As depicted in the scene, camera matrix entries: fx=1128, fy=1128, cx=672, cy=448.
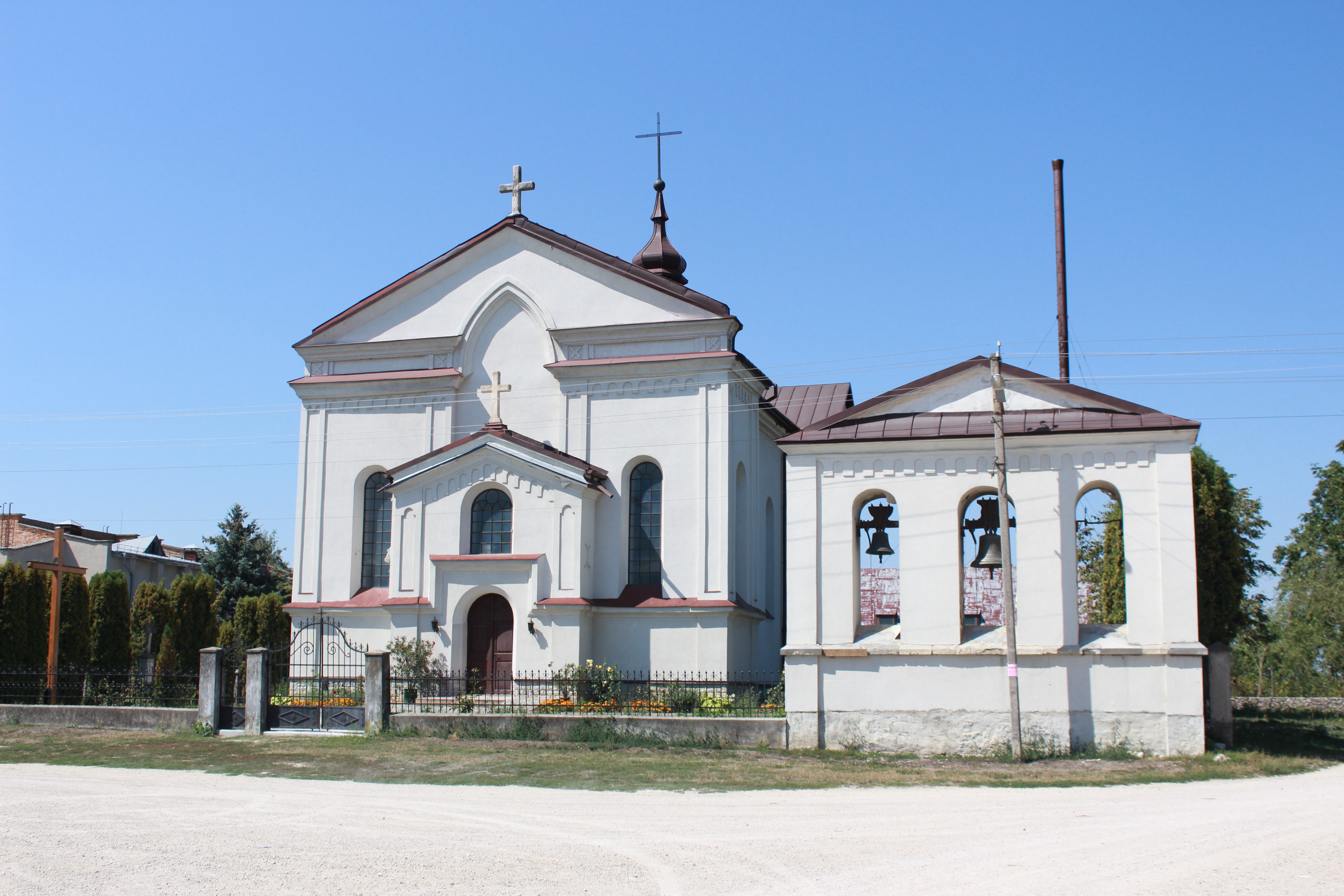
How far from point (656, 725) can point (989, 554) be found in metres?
6.09

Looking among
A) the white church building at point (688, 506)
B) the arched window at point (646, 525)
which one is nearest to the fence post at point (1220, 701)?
the white church building at point (688, 506)

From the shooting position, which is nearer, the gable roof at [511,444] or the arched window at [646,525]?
the gable roof at [511,444]

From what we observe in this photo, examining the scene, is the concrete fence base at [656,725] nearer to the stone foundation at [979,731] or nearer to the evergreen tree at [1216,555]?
the stone foundation at [979,731]

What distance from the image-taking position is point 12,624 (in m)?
26.5

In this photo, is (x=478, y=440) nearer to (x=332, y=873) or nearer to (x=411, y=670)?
(x=411, y=670)

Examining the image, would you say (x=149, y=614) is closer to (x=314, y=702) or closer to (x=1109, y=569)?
(x=314, y=702)

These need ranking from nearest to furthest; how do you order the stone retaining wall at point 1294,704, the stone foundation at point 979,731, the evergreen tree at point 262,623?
the stone foundation at point 979,731
the stone retaining wall at point 1294,704
the evergreen tree at point 262,623

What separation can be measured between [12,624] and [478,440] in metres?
12.3

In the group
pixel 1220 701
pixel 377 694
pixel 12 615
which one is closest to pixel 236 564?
pixel 12 615

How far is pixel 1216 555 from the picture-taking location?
24.3 meters

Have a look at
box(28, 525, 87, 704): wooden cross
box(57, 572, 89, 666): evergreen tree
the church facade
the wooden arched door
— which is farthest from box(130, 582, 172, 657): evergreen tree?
the wooden arched door

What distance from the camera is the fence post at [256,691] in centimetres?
2064

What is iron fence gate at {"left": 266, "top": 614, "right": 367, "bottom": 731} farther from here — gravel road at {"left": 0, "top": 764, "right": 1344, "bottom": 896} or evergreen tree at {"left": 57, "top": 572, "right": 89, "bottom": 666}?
gravel road at {"left": 0, "top": 764, "right": 1344, "bottom": 896}

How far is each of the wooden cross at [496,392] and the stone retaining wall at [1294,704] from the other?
23.0 metres
